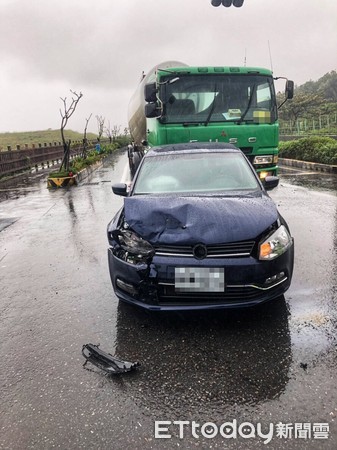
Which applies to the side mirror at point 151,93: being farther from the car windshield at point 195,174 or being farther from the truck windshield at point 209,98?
the car windshield at point 195,174

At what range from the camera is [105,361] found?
8.86ft

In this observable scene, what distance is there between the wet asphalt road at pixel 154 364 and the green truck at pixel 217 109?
3.38 metres

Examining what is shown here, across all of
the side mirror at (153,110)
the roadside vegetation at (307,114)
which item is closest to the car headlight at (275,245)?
the side mirror at (153,110)

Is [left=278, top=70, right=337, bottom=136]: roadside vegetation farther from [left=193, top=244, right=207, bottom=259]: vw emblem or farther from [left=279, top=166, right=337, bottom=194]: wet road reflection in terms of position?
[left=193, top=244, right=207, bottom=259]: vw emblem

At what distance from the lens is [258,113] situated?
761cm

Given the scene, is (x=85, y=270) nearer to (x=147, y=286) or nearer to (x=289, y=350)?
(x=147, y=286)

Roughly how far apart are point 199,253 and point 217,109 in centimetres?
534

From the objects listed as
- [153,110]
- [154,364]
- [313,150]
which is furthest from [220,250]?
[313,150]

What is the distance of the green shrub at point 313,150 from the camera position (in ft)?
45.6

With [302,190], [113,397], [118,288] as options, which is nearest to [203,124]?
[302,190]

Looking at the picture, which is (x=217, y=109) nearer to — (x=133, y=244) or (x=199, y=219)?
(x=199, y=219)

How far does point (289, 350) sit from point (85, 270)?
9.10ft

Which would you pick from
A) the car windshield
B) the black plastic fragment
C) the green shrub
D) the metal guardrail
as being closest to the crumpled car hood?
the car windshield

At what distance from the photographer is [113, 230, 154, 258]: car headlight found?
3004 mm
